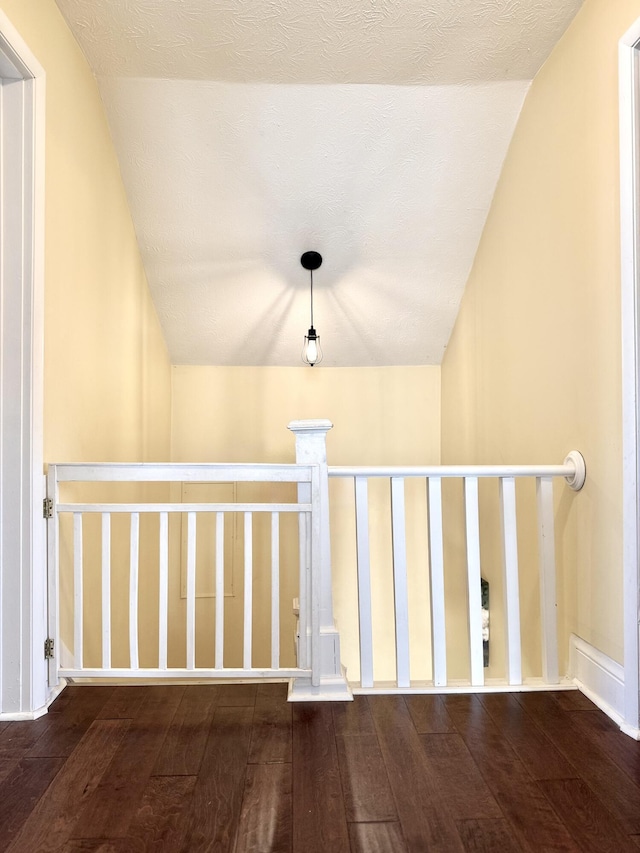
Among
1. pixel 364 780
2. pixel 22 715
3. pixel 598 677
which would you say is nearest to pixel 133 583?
pixel 22 715

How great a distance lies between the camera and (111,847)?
1.27m

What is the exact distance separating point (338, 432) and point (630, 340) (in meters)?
2.40

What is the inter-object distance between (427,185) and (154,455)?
2.15 m

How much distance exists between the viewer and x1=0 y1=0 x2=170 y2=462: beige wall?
2.04 metres

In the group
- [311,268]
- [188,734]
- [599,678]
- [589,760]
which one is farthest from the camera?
[311,268]

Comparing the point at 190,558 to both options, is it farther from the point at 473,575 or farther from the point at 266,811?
the point at 473,575

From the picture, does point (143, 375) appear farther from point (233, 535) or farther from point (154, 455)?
point (233, 535)

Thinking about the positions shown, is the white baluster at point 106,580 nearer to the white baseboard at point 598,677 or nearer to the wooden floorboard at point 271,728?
the wooden floorboard at point 271,728

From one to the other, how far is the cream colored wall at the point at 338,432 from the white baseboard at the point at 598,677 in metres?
1.96

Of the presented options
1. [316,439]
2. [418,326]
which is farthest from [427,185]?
[316,439]

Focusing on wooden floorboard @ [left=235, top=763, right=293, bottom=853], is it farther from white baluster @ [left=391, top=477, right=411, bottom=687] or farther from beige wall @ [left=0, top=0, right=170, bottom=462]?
beige wall @ [left=0, top=0, right=170, bottom=462]

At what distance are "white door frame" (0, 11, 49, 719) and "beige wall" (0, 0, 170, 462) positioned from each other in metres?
0.13

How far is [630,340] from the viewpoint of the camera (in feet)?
5.91

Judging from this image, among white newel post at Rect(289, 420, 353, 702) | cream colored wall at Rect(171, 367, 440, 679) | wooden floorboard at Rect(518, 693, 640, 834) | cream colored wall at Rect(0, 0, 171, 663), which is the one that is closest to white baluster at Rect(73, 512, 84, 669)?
cream colored wall at Rect(0, 0, 171, 663)
